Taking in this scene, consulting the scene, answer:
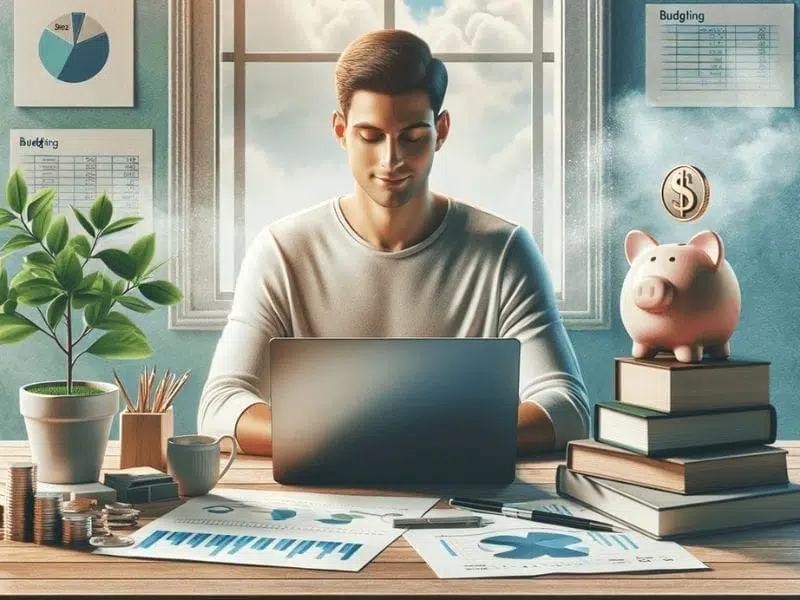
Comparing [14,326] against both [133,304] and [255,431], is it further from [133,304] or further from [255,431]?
[255,431]

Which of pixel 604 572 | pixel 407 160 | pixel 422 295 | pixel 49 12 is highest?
pixel 49 12

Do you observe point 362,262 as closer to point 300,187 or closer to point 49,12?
point 300,187

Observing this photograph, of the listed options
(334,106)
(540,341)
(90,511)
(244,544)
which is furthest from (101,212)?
(334,106)

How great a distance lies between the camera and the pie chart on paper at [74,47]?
2871mm

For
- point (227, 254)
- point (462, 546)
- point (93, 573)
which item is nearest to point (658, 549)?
point (462, 546)

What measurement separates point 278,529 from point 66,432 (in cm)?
33

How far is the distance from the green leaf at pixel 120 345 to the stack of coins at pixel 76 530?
0.26m

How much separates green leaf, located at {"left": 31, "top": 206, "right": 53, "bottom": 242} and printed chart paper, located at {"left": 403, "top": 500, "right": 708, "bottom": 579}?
609mm

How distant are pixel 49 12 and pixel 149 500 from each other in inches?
87.8

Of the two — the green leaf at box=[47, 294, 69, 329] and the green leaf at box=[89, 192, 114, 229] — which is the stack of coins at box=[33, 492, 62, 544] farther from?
the green leaf at box=[89, 192, 114, 229]

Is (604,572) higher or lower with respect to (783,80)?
lower

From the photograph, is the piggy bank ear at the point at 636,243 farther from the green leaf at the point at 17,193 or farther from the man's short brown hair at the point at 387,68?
the green leaf at the point at 17,193

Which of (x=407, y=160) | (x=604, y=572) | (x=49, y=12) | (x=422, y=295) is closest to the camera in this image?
(x=604, y=572)

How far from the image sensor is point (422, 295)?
187 cm
